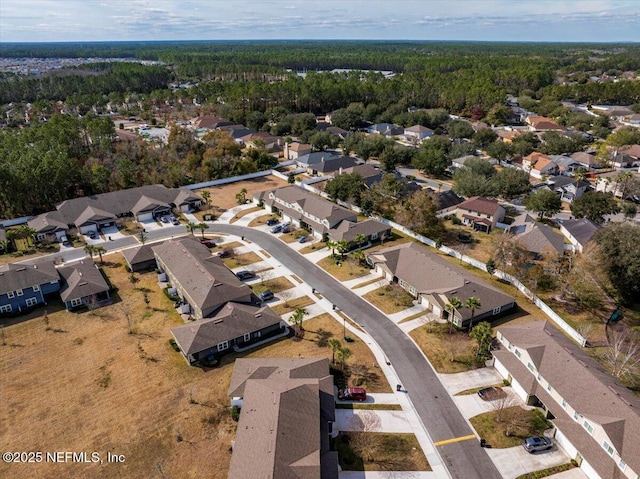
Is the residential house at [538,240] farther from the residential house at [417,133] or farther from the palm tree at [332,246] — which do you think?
the residential house at [417,133]

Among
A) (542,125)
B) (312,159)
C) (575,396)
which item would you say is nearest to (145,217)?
(312,159)

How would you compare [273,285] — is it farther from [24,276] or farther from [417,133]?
[417,133]

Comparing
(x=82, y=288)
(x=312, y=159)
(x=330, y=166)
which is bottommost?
(x=82, y=288)

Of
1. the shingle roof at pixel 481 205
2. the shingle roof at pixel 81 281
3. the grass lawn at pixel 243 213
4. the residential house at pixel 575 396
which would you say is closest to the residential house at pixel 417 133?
the shingle roof at pixel 481 205

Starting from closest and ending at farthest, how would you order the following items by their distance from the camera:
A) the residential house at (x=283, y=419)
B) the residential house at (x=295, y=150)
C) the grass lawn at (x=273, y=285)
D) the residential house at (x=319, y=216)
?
the residential house at (x=283, y=419) < the grass lawn at (x=273, y=285) < the residential house at (x=319, y=216) < the residential house at (x=295, y=150)

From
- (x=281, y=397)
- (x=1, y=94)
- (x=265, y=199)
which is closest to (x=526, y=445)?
(x=281, y=397)

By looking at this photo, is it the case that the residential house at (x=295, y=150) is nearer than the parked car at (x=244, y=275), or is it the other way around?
the parked car at (x=244, y=275)
